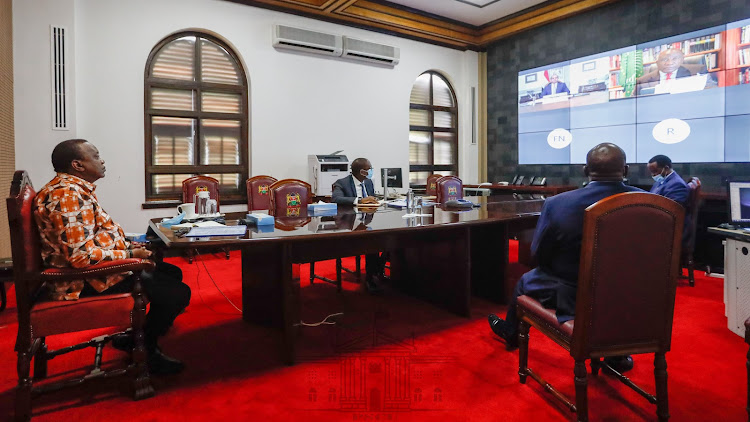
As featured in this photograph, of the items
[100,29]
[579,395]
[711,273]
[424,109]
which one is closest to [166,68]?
[100,29]

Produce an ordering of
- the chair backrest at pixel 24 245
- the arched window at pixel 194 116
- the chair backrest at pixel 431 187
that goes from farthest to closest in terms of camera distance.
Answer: the chair backrest at pixel 431 187
the arched window at pixel 194 116
the chair backrest at pixel 24 245

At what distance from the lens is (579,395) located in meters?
1.75

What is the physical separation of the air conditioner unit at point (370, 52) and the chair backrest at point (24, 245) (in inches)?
205

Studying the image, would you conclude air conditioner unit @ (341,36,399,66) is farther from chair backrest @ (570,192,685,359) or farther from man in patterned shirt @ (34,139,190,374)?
chair backrest @ (570,192,685,359)

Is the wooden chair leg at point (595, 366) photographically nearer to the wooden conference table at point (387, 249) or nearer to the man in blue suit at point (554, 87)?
the wooden conference table at point (387, 249)

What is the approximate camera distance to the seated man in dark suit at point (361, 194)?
3.92 meters

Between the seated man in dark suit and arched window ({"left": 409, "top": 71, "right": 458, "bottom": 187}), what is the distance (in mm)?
3232

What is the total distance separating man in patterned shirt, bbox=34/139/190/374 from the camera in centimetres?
188

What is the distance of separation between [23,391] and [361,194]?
9.81 ft

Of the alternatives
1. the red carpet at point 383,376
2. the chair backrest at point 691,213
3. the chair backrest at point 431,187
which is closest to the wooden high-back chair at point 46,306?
the red carpet at point 383,376

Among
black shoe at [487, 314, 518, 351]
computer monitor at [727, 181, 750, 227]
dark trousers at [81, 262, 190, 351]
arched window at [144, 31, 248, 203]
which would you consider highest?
arched window at [144, 31, 248, 203]

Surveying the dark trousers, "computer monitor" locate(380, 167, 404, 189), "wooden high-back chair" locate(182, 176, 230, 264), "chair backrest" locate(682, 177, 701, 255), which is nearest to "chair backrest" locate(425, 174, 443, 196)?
"computer monitor" locate(380, 167, 404, 189)

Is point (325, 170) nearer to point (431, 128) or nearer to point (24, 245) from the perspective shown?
point (431, 128)

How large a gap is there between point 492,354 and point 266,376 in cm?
125
